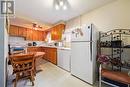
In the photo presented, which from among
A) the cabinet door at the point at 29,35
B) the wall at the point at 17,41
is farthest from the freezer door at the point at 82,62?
the wall at the point at 17,41

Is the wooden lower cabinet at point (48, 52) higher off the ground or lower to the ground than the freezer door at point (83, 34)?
lower

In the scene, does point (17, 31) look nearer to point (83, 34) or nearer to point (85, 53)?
point (83, 34)

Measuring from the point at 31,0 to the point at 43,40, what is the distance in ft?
18.4

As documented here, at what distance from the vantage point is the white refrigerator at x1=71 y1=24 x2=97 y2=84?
2.65 metres

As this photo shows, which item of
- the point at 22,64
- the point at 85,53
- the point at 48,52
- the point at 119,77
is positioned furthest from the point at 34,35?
the point at 119,77

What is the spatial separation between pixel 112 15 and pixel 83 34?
3.40ft

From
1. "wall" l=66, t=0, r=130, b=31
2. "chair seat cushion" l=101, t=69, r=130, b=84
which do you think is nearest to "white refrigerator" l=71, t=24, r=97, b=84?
"chair seat cushion" l=101, t=69, r=130, b=84

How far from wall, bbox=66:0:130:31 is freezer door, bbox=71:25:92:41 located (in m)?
0.77

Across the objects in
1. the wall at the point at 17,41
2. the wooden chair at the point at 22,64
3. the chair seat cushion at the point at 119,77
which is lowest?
the chair seat cushion at the point at 119,77

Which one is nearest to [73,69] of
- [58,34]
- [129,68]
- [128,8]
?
[129,68]

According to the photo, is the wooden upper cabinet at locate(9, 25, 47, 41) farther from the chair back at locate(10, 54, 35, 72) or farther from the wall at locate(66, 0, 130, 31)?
the wall at locate(66, 0, 130, 31)

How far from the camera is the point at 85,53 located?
111 inches

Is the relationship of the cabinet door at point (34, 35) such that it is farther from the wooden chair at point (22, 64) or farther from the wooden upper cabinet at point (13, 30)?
the wooden chair at point (22, 64)

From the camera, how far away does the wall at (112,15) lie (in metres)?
2.66
